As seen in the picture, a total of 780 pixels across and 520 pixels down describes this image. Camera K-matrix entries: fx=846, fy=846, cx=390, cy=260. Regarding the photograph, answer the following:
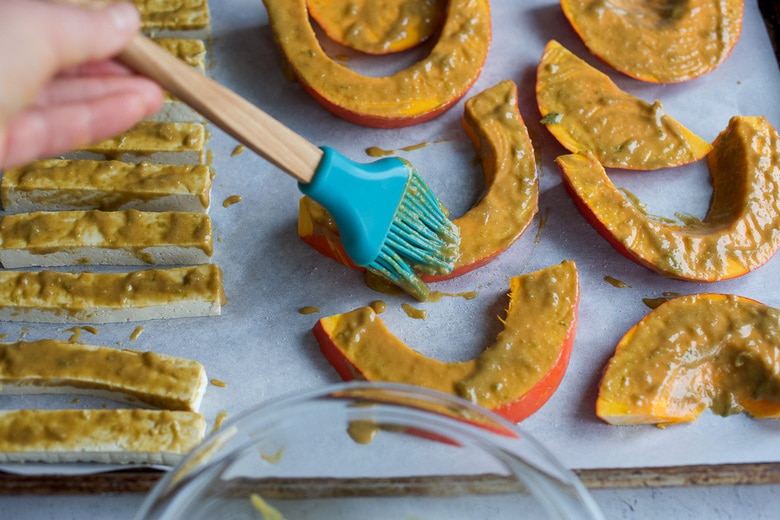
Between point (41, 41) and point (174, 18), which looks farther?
point (174, 18)

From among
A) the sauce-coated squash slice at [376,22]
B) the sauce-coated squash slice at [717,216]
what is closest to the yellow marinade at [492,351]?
the sauce-coated squash slice at [717,216]

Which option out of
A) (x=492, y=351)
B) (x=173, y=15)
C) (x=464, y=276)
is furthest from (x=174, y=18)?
(x=492, y=351)

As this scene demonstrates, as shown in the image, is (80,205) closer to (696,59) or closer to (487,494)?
(487,494)

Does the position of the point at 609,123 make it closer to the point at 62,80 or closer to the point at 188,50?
the point at 188,50

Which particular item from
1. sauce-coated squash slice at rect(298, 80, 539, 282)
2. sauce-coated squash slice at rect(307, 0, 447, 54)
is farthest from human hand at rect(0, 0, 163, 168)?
sauce-coated squash slice at rect(307, 0, 447, 54)

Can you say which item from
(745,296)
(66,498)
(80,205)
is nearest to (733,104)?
(745,296)

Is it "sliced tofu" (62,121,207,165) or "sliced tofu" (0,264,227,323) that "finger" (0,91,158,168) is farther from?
"sliced tofu" (62,121,207,165)

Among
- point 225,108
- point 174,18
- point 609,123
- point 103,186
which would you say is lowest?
point 103,186
